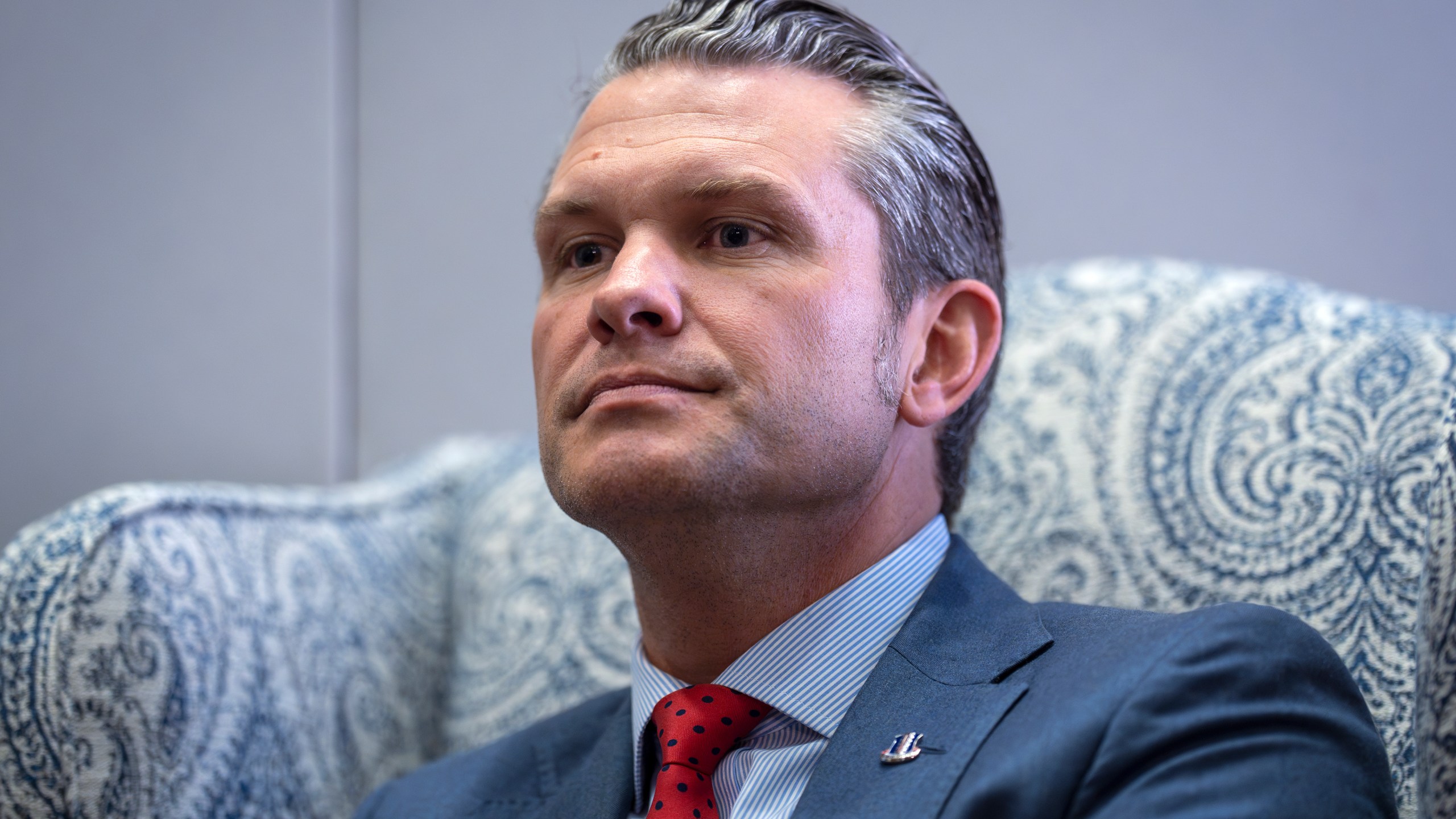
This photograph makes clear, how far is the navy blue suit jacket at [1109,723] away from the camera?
31.9 inches

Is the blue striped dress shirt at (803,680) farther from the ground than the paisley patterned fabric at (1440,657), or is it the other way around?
the paisley patterned fabric at (1440,657)

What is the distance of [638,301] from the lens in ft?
3.53

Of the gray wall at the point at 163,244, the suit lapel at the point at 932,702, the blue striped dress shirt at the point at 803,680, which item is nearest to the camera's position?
the suit lapel at the point at 932,702

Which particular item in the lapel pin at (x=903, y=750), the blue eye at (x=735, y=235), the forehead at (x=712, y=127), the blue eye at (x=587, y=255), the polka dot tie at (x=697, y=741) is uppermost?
the forehead at (x=712, y=127)

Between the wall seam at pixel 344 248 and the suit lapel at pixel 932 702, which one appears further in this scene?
the wall seam at pixel 344 248

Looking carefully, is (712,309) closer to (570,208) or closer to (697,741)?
(570,208)

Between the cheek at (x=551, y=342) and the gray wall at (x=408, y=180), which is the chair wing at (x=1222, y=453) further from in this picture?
the cheek at (x=551, y=342)

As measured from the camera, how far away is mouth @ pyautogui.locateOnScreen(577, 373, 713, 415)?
3.50 feet

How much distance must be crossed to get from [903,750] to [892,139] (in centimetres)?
70

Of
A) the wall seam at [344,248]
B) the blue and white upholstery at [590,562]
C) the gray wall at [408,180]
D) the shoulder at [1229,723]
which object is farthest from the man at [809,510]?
the wall seam at [344,248]

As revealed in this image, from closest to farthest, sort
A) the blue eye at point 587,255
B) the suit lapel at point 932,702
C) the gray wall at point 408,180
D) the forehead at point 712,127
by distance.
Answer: the suit lapel at point 932,702
the forehead at point 712,127
the blue eye at point 587,255
the gray wall at point 408,180

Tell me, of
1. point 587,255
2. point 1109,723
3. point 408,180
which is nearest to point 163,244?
point 408,180

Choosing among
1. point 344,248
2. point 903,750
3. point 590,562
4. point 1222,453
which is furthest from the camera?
point 344,248

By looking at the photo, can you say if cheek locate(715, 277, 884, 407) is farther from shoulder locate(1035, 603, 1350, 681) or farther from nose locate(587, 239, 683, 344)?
shoulder locate(1035, 603, 1350, 681)
